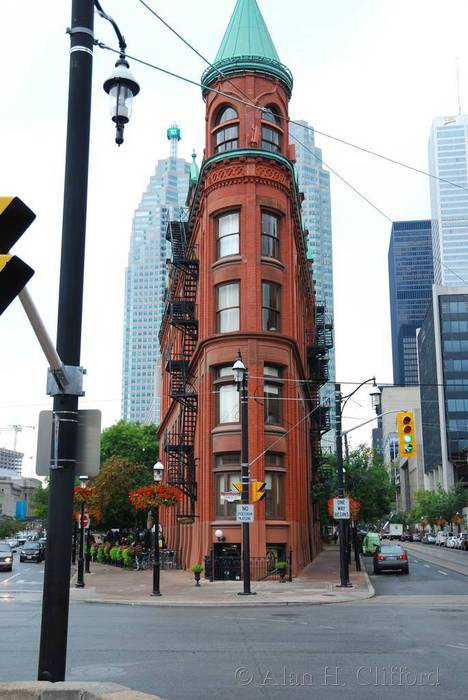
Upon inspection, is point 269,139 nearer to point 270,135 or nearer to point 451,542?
point 270,135

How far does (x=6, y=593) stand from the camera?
28172 mm

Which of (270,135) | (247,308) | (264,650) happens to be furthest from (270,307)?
(264,650)

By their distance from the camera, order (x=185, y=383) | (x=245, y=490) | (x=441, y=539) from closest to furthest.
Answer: (x=245, y=490) < (x=185, y=383) < (x=441, y=539)

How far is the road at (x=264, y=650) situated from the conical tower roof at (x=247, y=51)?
26392mm

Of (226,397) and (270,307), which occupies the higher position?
(270,307)

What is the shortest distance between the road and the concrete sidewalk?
2.00 m

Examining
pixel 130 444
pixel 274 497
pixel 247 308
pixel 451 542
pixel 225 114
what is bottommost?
pixel 451 542

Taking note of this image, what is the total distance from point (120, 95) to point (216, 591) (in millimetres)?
22217

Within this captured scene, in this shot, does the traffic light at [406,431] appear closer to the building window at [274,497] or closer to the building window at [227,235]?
the building window at [274,497]

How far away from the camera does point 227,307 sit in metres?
35.8

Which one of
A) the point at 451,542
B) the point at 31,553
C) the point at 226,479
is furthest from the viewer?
the point at 451,542

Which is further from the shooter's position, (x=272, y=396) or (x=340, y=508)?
(x=272, y=396)

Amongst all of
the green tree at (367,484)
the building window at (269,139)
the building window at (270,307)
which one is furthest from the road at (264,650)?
the green tree at (367,484)

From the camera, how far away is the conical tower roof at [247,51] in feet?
123
